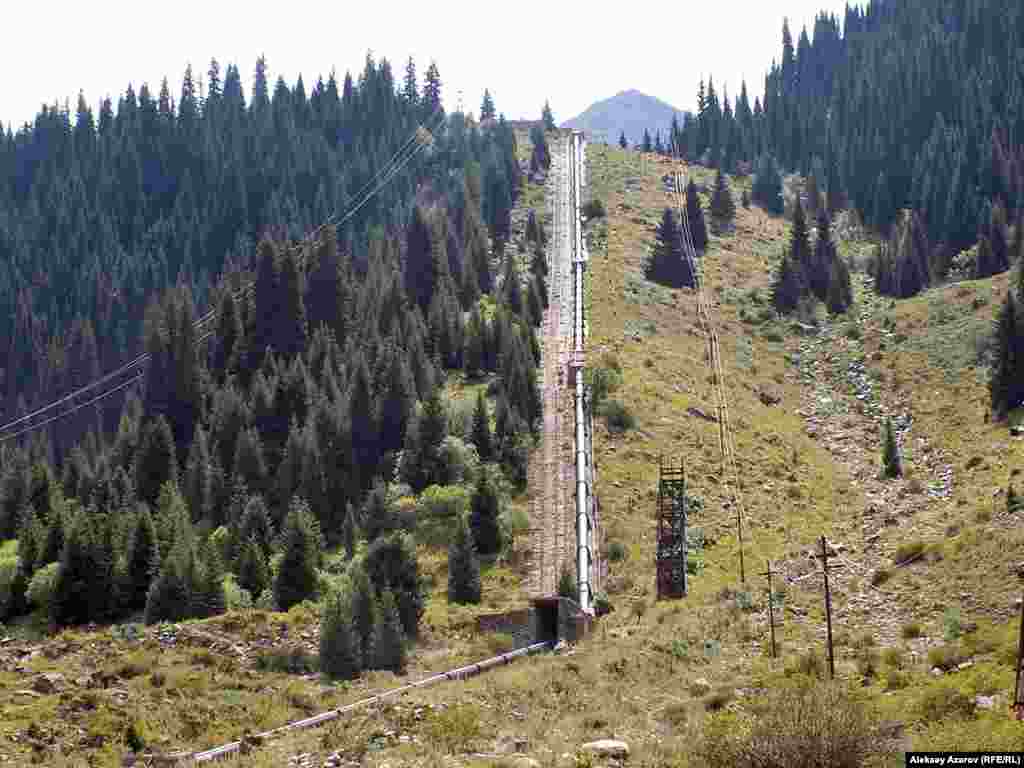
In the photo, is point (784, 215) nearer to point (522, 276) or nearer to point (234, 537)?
point (522, 276)

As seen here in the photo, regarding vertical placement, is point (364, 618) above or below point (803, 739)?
below

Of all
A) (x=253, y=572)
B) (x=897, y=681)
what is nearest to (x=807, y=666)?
(x=897, y=681)

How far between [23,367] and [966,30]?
459 ft

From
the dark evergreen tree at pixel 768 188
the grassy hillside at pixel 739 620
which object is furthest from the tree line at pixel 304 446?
the dark evergreen tree at pixel 768 188

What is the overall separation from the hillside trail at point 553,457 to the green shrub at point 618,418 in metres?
2.37

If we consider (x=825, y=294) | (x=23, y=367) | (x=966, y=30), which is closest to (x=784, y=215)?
(x=825, y=294)

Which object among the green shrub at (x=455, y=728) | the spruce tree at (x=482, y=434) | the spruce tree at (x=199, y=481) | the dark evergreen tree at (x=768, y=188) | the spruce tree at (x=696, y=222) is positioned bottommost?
the green shrub at (x=455, y=728)

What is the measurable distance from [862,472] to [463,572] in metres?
34.1

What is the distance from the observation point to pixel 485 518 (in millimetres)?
57906

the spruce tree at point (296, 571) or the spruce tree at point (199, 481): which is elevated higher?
the spruce tree at point (199, 481)

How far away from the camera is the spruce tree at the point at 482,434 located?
2685 inches

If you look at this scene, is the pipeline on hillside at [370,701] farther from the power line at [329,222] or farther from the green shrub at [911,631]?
the power line at [329,222]

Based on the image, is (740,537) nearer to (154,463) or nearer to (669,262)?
(154,463)

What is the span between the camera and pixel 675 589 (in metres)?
51.5
